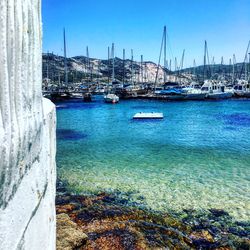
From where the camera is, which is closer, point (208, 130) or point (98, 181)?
point (98, 181)

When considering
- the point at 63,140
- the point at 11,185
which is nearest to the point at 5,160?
the point at 11,185

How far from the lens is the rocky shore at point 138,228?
7238mm

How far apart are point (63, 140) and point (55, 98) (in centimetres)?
4350

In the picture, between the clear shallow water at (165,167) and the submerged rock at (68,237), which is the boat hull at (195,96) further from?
the submerged rock at (68,237)

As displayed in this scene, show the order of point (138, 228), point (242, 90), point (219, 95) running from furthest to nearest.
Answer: point (242, 90) < point (219, 95) < point (138, 228)

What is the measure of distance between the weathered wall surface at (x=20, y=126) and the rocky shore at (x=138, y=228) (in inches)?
201

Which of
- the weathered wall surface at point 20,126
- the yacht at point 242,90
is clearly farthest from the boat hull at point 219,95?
the weathered wall surface at point 20,126

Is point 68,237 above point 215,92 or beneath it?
beneath

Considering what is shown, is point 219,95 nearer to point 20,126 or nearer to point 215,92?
point 215,92

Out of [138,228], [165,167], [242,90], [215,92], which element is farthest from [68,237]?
[242,90]

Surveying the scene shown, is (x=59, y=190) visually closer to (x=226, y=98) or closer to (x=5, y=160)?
(x=5, y=160)

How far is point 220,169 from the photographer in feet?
49.1

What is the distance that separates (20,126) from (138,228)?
753cm

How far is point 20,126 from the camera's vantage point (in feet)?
4.12
